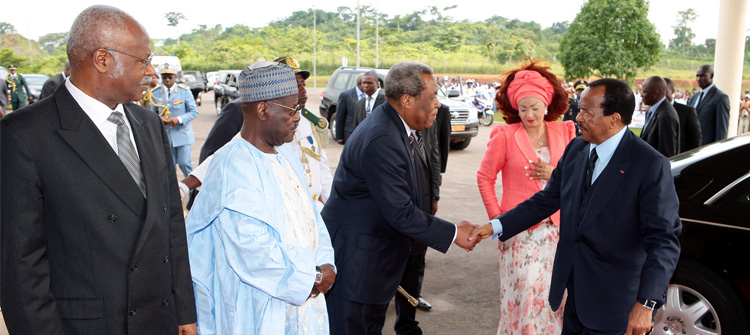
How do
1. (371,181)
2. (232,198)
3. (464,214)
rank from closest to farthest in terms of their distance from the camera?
(232,198) < (371,181) < (464,214)

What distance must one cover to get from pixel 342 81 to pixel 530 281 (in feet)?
44.7

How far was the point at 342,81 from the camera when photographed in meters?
17.0

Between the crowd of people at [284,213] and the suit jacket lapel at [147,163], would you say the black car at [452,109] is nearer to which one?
the crowd of people at [284,213]

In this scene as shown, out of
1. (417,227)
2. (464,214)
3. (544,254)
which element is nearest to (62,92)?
(417,227)

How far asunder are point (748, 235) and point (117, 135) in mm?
3809

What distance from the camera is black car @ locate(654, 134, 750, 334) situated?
3865 mm

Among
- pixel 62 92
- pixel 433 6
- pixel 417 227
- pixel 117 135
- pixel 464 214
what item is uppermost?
pixel 433 6

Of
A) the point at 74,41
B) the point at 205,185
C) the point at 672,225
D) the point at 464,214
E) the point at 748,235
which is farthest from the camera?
the point at 464,214

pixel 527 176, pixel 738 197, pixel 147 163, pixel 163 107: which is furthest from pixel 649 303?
pixel 163 107

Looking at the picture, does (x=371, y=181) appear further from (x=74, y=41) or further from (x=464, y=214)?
(x=464, y=214)

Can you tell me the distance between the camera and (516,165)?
405 cm

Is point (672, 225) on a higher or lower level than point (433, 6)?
lower

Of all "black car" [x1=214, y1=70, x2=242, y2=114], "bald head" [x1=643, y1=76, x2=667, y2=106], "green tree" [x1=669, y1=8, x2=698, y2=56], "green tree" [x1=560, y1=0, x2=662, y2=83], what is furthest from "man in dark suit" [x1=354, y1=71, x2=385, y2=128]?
"green tree" [x1=669, y1=8, x2=698, y2=56]

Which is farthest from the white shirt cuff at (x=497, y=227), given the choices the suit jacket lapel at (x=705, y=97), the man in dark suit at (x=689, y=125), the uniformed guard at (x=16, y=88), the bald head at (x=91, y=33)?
the uniformed guard at (x=16, y=88)
